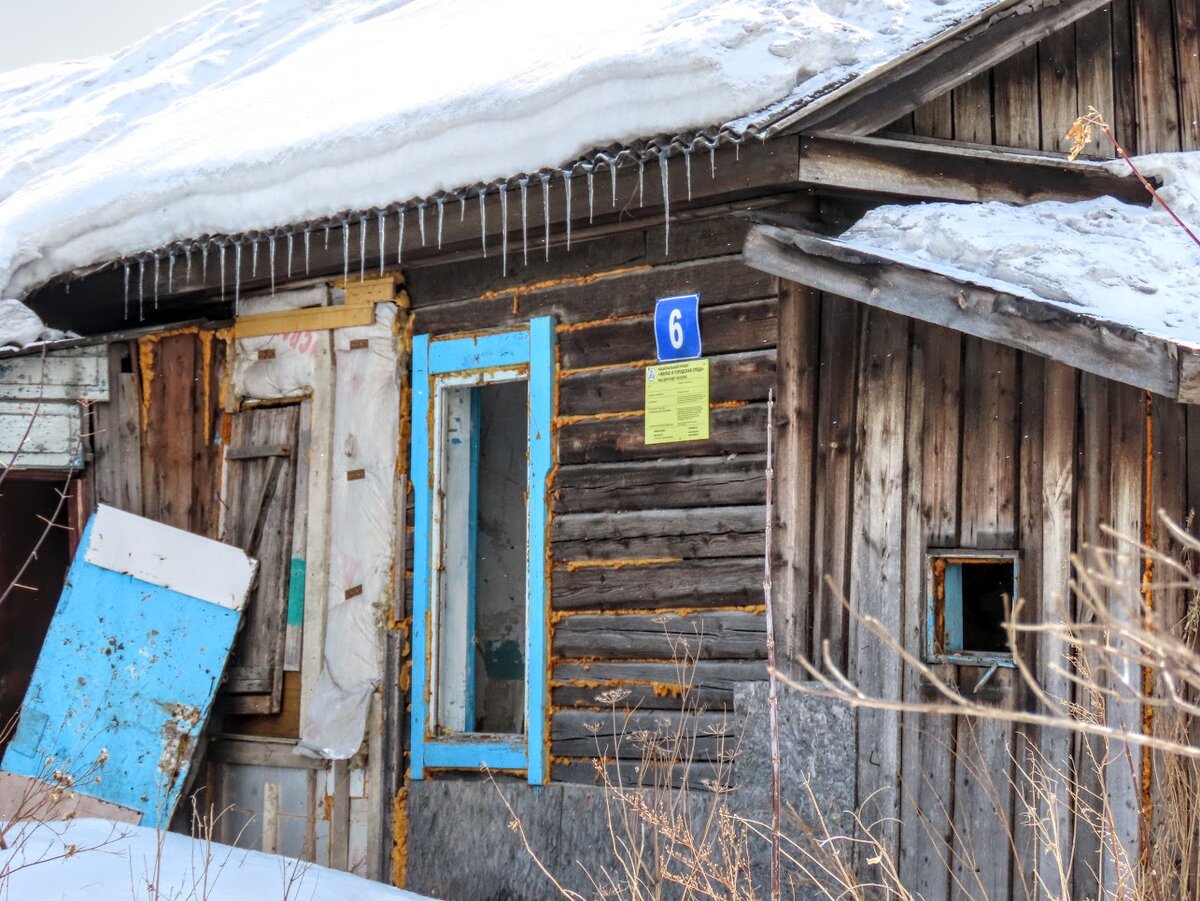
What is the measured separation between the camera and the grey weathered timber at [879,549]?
17.5 feet

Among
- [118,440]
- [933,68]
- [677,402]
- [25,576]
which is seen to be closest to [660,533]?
[677,402]

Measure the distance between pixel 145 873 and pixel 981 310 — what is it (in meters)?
3.34

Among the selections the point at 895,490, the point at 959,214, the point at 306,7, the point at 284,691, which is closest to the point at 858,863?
the point at 895,490

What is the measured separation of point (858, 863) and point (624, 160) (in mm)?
2907

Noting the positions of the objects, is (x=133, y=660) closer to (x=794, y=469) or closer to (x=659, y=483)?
(x=659, y=483)

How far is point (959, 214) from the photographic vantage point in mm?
5719

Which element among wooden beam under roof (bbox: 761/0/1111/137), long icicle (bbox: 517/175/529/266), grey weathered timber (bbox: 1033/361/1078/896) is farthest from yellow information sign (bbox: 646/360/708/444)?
grey weathered timber (bbox: 1033/361/1078/896)

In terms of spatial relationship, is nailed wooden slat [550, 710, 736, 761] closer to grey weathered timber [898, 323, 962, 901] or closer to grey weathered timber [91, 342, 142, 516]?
grey weathered timber [898, 323, 962, 901]

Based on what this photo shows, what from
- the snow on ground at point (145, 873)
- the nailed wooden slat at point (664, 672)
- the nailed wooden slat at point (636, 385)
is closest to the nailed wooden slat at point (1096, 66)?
the nailed wooden slat at point (636, 385)

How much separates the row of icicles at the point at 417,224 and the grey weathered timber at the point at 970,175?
65cm

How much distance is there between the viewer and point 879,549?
546 cm

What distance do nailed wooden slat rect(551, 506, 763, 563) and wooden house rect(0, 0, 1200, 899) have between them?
14 millimetres

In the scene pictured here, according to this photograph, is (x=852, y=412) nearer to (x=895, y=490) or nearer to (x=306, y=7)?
(x=895, y=490)

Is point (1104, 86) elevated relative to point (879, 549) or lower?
elevated
